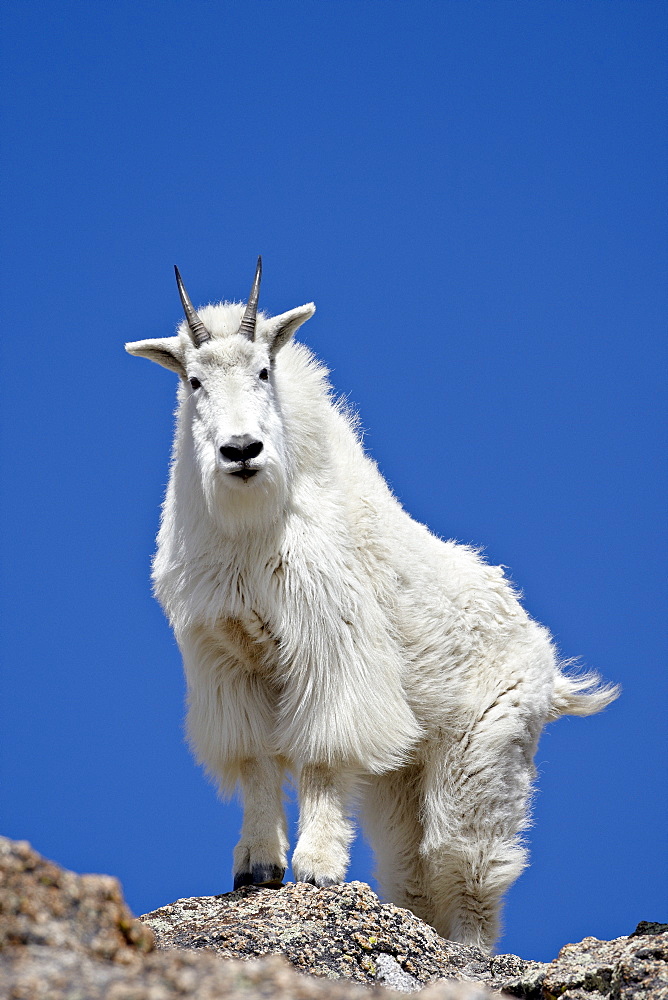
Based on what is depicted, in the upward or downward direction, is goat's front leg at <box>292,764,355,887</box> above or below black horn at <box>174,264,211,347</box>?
below

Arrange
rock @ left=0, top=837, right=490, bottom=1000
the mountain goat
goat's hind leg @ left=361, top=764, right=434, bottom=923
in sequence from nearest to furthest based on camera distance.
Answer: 1. rock @ left=0, top=837, right=490, bottom=1000
2. the mountain goat
3. goat's hind leg @ left=361, top=764, right=434, bottom=923

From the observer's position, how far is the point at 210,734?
245 inches

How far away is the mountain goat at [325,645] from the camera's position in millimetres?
5945

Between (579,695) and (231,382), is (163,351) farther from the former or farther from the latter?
(579,695)

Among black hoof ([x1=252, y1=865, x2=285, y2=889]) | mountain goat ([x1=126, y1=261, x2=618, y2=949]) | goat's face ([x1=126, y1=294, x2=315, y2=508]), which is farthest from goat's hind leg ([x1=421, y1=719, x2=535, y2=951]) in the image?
goat's face ([x1=126, y1=294, x2=315, y2=508])

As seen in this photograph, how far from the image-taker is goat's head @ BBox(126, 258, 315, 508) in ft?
18.5

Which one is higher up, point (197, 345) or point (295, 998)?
point (197, 345)

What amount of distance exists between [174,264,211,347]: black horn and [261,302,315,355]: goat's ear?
347 mm

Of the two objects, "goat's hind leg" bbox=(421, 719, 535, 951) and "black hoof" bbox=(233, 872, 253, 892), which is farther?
"goat's hind leg" bbox=(421, 719, 535, 951)

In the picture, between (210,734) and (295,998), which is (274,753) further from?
(295,998)

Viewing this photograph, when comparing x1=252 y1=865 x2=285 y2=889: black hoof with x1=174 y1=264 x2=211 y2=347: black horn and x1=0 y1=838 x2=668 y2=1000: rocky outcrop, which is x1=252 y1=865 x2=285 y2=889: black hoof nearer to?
x1=0 y1=838 x2=668 y2=1000: rocky outcrop

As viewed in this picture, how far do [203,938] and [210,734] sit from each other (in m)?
1.52

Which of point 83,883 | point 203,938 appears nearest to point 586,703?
point 203,938

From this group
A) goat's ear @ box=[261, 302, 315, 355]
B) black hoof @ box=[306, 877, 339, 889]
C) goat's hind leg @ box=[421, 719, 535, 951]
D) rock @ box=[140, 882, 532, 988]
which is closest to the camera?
rock @ box=[140, 882, 532, 988]
